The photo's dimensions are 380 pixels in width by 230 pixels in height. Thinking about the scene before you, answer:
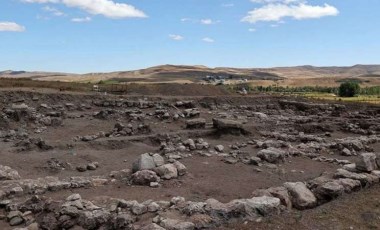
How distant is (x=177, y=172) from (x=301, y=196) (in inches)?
150

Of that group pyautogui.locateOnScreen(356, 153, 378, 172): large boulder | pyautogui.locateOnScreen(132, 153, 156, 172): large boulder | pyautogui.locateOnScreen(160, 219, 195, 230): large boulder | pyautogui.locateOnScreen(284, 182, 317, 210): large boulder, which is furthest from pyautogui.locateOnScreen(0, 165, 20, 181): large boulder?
pyautogui.locateOnScreen(356, 153, 378, 172): large boulder

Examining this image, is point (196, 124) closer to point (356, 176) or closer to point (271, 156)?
point (271, 156)

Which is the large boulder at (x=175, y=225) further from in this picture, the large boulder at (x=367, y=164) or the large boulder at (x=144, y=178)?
the large boulder at (x=367, y=164)

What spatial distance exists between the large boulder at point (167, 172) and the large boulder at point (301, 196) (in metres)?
3.24

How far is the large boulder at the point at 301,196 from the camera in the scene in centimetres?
1141

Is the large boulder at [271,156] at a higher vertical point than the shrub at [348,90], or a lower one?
higher

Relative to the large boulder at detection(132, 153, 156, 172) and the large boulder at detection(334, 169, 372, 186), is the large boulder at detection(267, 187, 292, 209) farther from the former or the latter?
the large boulder at detection(132, 153, 156, 172)

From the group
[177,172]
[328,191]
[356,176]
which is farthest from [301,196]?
[177,172]

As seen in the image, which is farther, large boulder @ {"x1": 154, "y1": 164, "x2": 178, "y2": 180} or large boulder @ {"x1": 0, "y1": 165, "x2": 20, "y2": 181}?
large boulder @ {"x1": 0, "y1": 165, "x2": 20, "y2": 181}

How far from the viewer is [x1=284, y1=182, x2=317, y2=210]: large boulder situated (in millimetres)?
11407

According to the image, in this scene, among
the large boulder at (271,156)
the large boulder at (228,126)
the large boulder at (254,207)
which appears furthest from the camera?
the large boulder at (228,126)

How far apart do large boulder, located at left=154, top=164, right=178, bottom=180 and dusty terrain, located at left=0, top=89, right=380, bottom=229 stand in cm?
3

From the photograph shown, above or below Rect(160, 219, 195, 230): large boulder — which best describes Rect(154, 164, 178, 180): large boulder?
above

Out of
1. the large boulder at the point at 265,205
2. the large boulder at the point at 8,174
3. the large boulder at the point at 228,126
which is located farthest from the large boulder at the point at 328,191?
the large boulder at the point at 228,126
